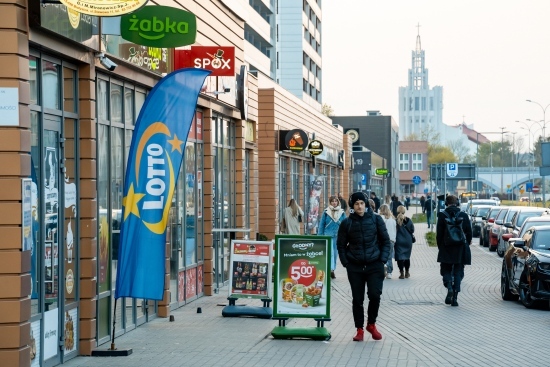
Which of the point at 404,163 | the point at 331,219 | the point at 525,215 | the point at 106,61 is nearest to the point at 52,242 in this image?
the point at 106,61

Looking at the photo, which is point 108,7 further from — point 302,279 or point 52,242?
point 302,279

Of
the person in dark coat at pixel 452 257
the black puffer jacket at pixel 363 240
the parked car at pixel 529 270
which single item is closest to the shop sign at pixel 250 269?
the black puffer jacket at pixel 363 240

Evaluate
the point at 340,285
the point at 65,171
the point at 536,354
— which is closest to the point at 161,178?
the point at 65,171

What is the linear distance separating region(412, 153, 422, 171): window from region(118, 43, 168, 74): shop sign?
14004 centimetres

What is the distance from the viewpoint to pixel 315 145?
36781 mm

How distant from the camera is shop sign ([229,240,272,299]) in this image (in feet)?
53.0

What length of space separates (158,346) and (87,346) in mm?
985

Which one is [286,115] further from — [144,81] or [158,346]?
[158,346]

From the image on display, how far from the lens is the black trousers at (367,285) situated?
43.6ft

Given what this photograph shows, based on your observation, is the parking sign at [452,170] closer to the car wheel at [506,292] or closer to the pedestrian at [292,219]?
the pedestrian at [292,219]

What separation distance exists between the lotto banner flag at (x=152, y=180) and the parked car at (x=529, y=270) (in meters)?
8.06

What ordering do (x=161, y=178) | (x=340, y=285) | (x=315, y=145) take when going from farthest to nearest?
(x=315, y=145), (x=340, y=285), (x=161, y=178)

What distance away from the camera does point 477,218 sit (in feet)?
161

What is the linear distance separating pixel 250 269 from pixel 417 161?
141 meters
